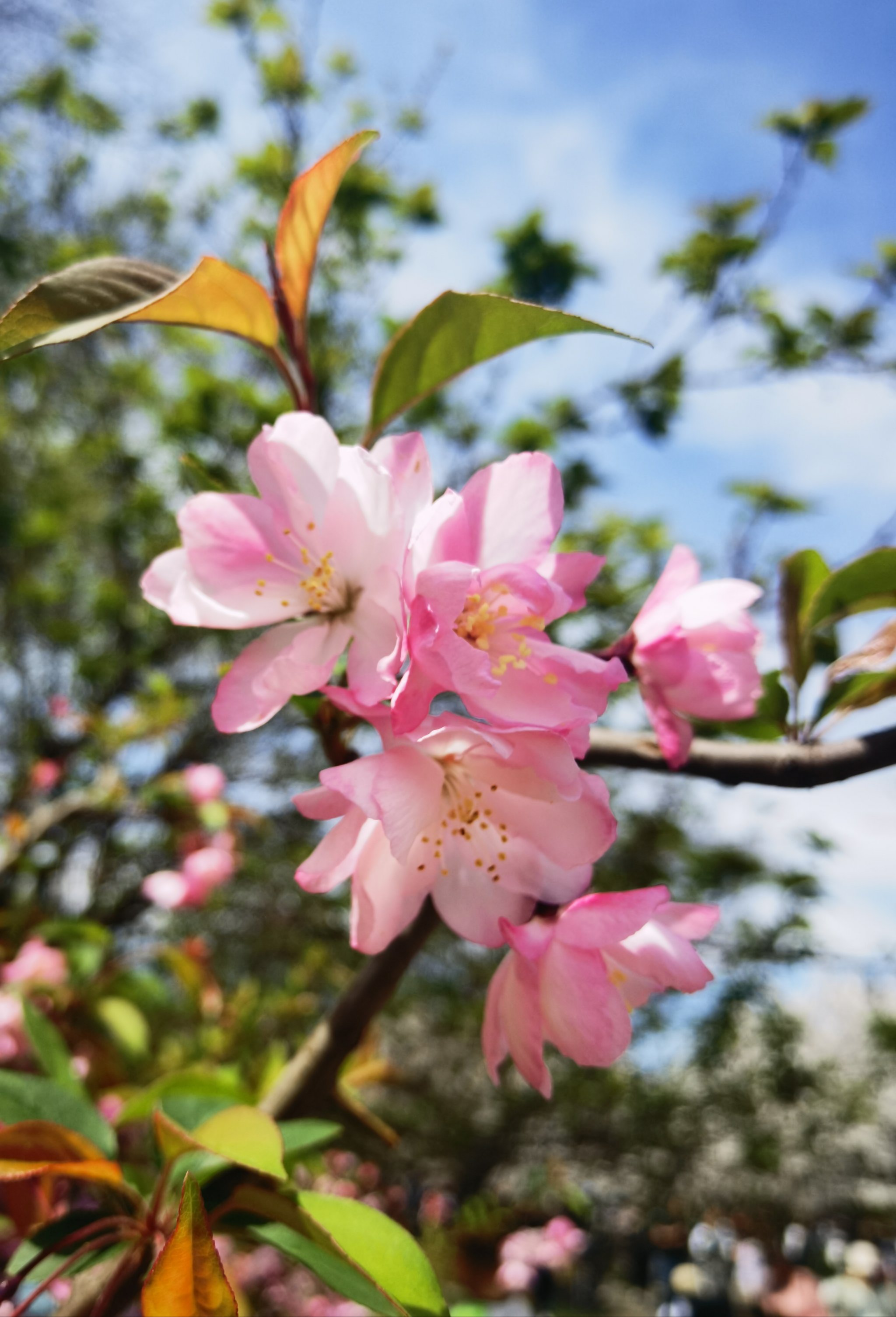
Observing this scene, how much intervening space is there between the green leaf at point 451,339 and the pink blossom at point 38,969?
162 centimetres

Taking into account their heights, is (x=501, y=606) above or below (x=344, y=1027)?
above

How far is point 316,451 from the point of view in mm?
438

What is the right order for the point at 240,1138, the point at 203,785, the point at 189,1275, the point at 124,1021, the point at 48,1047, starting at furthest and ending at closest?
1. the point at 203,785
2. the point at 124,1021
3. the point at 48,1047
4. the point at 240,1138
5. the point at 189,1275

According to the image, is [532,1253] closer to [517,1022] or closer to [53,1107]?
[53,1107]

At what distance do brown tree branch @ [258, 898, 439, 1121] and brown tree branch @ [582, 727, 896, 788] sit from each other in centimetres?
15

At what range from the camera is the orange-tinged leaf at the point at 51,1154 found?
443 mm

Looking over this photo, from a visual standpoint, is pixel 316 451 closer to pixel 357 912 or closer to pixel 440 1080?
pixel 357 912

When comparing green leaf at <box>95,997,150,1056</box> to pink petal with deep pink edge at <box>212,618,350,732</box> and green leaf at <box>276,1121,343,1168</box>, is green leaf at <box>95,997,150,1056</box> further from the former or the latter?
pink petal with deep pink edge at <box>212,618,350,732</box>

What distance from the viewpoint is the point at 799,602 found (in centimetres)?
58

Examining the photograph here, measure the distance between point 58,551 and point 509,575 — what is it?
15.2 feet

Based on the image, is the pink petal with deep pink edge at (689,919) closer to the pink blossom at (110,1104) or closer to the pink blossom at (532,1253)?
the pink blossom at (110,1104)

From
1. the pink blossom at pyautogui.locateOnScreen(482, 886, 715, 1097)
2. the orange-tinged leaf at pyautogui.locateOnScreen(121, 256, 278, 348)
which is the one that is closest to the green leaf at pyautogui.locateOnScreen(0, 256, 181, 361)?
the orange-tinged leaf at pyautogui.locateOnScreen(121, 256, 278, 348)

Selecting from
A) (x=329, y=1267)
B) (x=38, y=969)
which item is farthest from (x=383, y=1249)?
(x=38, y=969)

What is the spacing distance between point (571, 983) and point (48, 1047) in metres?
0.58
